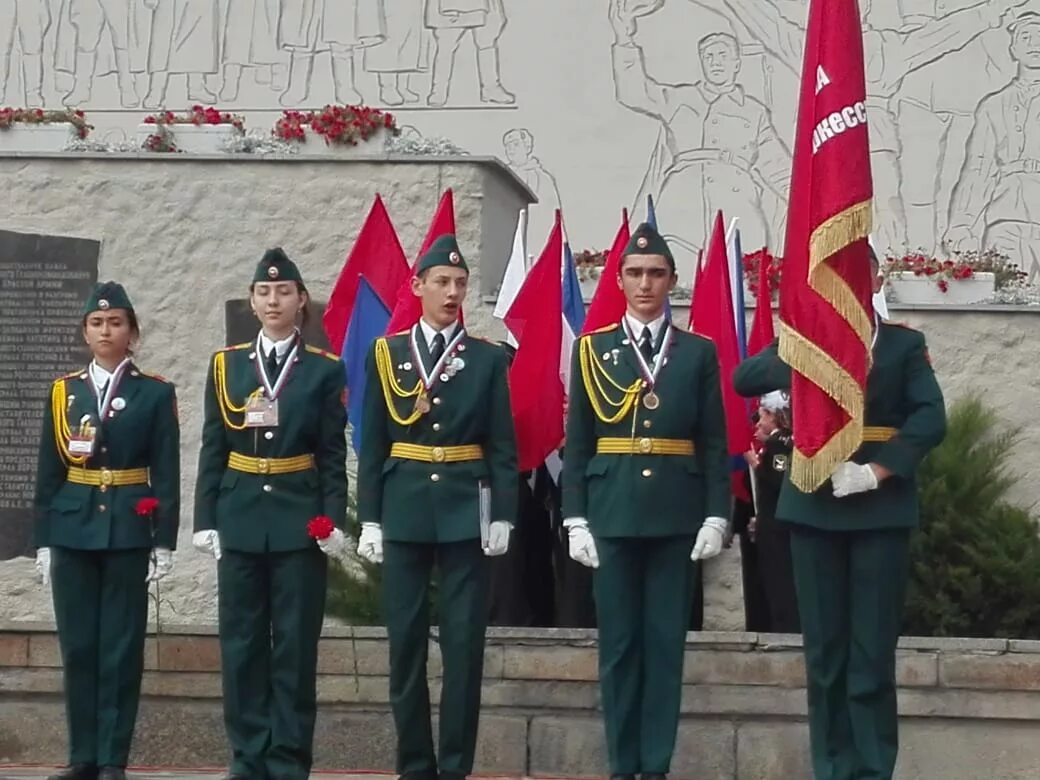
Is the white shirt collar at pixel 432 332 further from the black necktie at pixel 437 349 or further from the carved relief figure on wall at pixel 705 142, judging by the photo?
the carved relief figure on wall at pixel 705 142

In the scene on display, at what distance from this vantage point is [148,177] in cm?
903

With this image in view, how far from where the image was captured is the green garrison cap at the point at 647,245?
19.9ft

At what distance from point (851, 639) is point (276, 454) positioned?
1849 mm

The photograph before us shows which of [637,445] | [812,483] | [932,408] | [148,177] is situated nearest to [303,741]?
[637,445]

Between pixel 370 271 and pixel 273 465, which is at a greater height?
pixel 370 271

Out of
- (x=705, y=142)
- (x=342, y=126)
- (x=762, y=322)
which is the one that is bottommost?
(x=762, y=322)

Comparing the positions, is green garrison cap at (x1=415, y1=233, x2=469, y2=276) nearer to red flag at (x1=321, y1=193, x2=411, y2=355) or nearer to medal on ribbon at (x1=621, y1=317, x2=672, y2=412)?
medal on ribbon at (x1=621, y1=317, x2=672, y2=412)

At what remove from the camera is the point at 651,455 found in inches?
236

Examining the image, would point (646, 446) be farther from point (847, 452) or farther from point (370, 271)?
point (370, 271)

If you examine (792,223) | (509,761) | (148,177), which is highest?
(148,177)

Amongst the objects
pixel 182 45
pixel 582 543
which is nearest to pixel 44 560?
pixel 582 543

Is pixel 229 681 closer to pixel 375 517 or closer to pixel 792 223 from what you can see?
pixel 375 517

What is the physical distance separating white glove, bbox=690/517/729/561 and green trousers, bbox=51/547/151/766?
1.79m

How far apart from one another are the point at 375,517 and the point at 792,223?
1.57 metres
